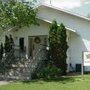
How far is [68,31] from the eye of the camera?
26.8 m

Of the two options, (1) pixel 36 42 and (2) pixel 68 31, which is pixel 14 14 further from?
(1) pixel 36 42

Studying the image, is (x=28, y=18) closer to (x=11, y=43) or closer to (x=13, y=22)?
(x=13, y=22)

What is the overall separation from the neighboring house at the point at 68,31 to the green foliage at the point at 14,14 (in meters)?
3.77

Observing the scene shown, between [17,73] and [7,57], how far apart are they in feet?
5.61

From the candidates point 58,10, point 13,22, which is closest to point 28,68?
point 13,22

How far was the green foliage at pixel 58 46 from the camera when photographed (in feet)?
81.3

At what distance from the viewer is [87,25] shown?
27.2m

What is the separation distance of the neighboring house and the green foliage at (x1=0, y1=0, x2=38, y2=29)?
377 centimetres

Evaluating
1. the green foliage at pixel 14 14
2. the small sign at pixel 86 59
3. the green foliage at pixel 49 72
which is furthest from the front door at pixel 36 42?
the small sign at pixel 86 59

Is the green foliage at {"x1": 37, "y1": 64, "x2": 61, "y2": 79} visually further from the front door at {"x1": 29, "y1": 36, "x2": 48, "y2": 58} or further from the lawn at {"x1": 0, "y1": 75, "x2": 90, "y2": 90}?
the front door at {"x1": 29, "y1": 36, "x2": 48, "y2": 58}

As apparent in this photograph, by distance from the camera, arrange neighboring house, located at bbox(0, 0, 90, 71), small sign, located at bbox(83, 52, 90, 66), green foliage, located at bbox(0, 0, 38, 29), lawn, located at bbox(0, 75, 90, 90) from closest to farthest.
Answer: lawn, located at bbox(0, 75, 90, 90)
small sign, located at bbox(83, 52, 90, 66)
green foliage, located at bbox(0, 0, 38, 29)
neighboring house, located at bbox(0, 0, 90, 71)

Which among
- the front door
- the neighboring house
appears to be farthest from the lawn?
the front door

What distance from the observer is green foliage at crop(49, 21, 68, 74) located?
24781 millimetres

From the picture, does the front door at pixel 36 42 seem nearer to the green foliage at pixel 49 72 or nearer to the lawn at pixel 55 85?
the green foliage at pixel 49 72
